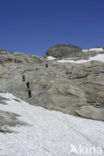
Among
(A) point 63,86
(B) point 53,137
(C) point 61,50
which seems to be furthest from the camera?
(C) point 61,50

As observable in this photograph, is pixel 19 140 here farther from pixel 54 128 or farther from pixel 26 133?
pixel 54 128

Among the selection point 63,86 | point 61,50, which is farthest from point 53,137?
point 61,50

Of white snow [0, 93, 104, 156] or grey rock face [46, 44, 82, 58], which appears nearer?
white snow [0, 93, 104, 156]

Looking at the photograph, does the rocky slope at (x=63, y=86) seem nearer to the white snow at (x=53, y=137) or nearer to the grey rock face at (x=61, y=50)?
the white snow at (x=53, y=137)

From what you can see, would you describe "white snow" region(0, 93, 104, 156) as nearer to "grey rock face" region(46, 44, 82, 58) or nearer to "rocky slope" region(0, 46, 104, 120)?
"rocky slope" region(0, 46, 104, 120)

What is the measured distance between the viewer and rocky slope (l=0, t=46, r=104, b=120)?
74.0ft

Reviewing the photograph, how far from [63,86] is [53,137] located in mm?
11438

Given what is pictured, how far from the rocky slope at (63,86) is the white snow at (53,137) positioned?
80.2 inches

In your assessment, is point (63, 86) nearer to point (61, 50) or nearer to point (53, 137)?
point (53, 137)

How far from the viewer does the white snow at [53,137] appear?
35.5 ft

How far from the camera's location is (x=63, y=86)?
24641mm

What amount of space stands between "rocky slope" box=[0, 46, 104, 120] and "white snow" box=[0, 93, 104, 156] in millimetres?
2038

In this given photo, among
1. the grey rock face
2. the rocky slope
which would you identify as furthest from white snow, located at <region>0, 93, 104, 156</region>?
the grey rock face

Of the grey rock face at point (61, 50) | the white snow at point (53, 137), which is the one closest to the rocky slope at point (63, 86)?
the white snow at point (53, 137)
